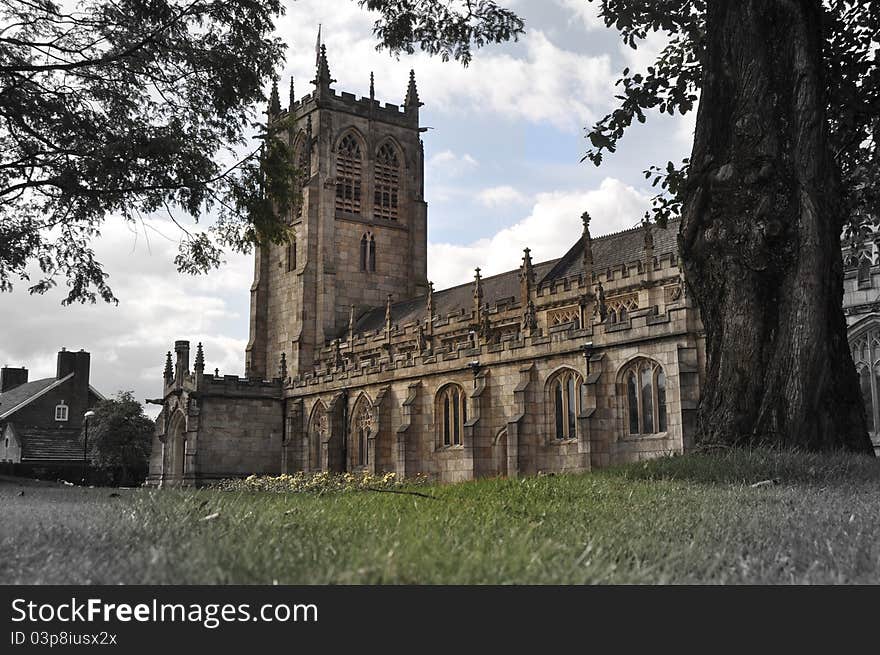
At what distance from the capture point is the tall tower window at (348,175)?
57.5 meters

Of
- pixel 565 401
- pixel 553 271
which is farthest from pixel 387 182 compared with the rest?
pixel 565 401

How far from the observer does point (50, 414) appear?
57.6m

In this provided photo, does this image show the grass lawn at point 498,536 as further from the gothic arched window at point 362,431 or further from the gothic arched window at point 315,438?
the gothic arched window at point 315,438

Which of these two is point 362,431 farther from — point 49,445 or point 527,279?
point 49,445

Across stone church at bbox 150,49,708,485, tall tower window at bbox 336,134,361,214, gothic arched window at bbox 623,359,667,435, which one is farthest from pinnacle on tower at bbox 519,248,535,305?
tall tower window at bbox 336,134,361,214

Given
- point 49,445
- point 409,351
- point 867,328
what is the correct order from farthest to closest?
point 49,445
point 409,351
point 867,328

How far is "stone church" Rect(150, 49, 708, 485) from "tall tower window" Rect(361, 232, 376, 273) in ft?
0.31

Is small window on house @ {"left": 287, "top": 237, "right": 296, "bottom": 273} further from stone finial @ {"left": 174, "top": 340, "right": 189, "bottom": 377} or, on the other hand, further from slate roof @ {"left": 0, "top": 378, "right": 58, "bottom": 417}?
slate roof @ {"left": 0, "top": 378, "right": 58, "bottom": 417}

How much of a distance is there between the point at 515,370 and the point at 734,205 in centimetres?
1778

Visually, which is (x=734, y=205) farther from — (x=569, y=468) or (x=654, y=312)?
(x=569, y=468)

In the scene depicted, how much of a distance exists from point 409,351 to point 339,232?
16723mm

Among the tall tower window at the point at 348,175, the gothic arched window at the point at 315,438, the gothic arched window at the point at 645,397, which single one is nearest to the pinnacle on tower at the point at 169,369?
the gothic arched window at the point at 315,438

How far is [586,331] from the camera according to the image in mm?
27000
